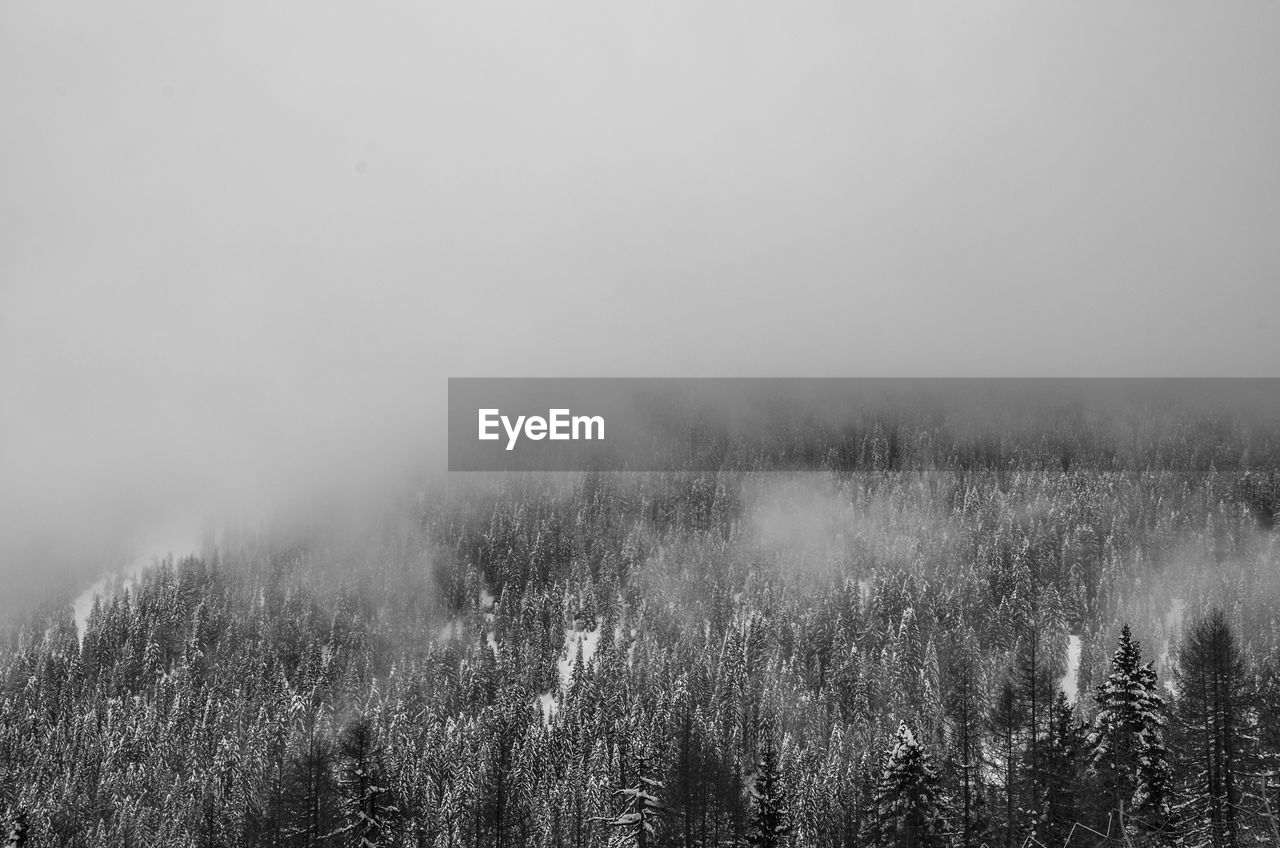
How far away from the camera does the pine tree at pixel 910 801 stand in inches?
1355

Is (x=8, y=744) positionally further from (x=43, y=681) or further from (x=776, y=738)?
(x=776, y=738)

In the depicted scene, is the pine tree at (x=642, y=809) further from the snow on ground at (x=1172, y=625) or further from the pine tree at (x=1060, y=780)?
the snow on ground at (x=1172, y=625)

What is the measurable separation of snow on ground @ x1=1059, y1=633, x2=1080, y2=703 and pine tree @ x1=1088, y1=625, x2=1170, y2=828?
376 ft

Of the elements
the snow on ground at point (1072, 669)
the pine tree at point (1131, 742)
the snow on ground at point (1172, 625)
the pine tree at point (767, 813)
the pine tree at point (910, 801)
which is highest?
the pine tree at point (1131, 742)

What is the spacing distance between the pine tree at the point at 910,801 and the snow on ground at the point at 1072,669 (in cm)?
11554

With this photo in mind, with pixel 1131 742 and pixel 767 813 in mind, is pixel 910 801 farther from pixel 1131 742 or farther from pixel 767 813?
pixel 1131 742

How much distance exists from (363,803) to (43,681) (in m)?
184

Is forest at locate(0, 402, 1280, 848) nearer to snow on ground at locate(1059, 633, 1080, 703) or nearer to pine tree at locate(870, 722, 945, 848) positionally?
pine tree at locate(870, 722, 945, 848)

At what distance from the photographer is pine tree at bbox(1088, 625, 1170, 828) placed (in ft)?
104

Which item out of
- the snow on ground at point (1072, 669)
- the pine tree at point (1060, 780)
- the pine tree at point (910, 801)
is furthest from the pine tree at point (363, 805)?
the snow on ground at point (1072, 669)

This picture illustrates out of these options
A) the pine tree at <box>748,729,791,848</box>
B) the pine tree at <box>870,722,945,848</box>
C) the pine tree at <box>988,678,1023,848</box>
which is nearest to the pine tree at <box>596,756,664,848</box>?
the pine tree at <box>748,729,791,848</box>

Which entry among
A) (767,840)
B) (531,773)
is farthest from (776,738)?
(767,840)

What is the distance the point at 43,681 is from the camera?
182 meters

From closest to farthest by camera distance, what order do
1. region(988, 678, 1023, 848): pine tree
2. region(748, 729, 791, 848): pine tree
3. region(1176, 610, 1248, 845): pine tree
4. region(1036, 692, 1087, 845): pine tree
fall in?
region(1176, 610, 1248, 845): pine tree, region(1036, 692, 1087, 845): pine tree, region(988, 678, 1023, 848): pine tree, region(748, 729, 791, 848): pine tree
